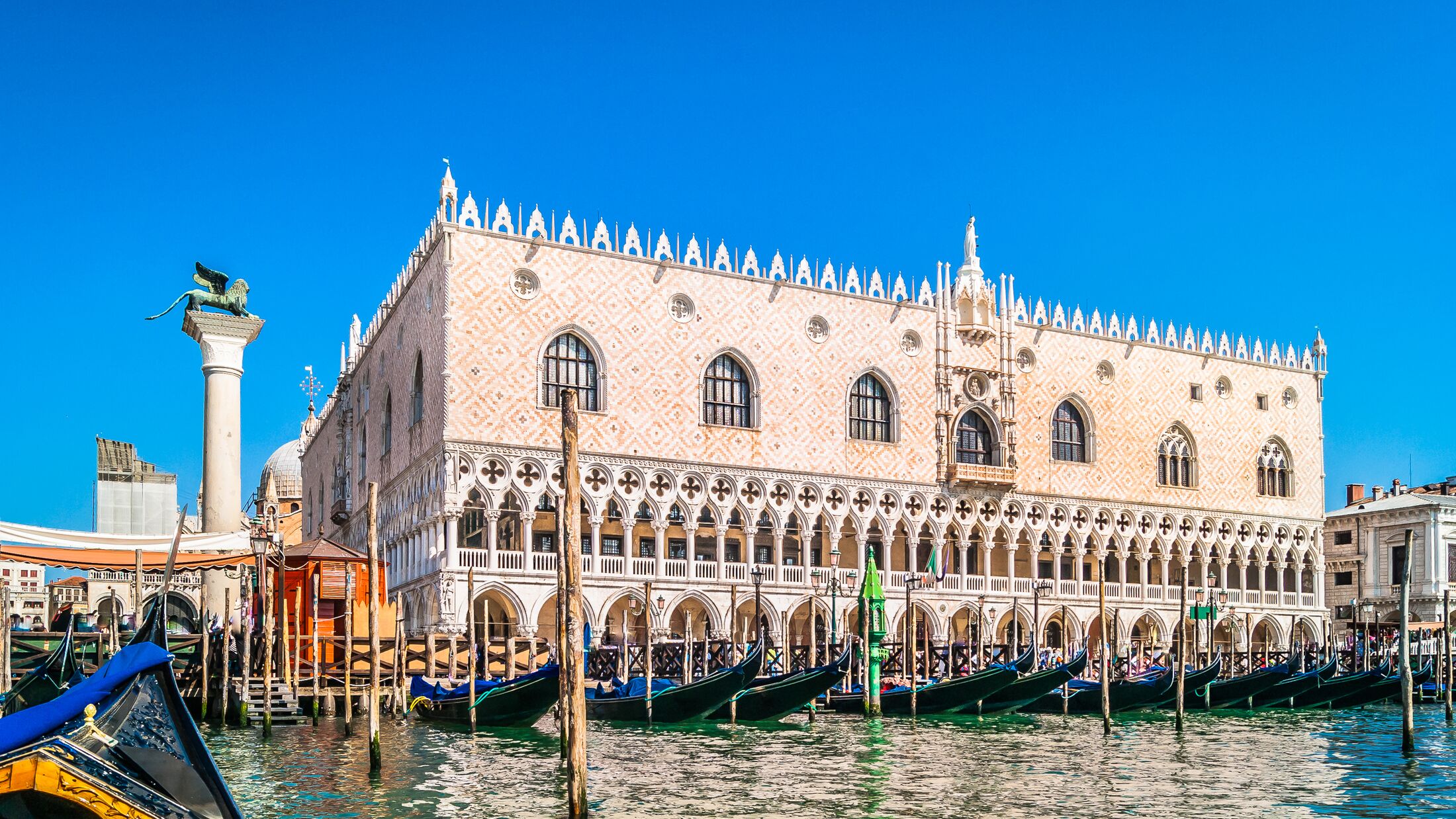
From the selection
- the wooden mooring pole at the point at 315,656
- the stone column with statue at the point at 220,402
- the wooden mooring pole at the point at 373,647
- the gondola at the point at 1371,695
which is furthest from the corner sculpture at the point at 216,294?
the gondola at the point at 1371,695

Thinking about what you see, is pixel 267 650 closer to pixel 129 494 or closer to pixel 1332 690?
pixel 1332 690

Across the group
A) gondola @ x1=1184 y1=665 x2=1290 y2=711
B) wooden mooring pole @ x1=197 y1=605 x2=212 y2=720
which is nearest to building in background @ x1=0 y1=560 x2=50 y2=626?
wooden mooring pole @ x1=197 y1=605 x2=212 y2=720

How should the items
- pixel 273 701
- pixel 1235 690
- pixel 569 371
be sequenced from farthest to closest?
pixel 569 371
pixel 1235 690
pixel 273 701

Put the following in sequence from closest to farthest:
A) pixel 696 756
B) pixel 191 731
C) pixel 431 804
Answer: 1. pixel 191 731
2. pixel 431 804
3. pixel 696 756

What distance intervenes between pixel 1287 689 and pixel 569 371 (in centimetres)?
1242

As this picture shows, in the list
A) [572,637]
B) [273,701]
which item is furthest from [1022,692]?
[572,637]

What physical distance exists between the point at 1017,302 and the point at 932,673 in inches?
342

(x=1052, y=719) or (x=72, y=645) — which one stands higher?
(x=72, y=645)

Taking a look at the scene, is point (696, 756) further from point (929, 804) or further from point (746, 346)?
point (746, 346)

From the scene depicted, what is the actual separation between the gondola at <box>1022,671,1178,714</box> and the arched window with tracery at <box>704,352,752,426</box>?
7.87 m

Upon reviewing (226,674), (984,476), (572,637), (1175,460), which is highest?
(1175,460)

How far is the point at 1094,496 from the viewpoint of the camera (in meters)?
29.8

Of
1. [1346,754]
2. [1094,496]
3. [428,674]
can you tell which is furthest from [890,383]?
[1346,754]

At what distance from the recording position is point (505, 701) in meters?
16.2
